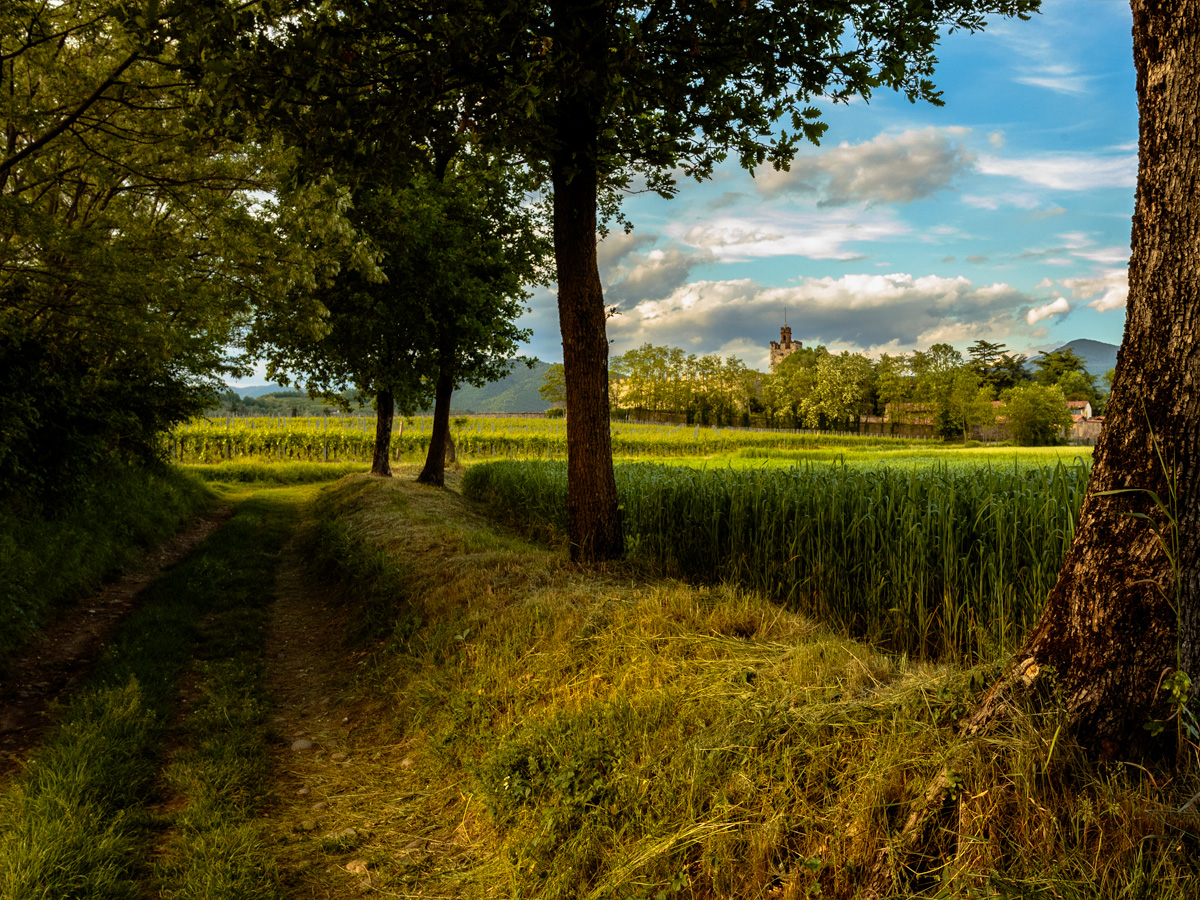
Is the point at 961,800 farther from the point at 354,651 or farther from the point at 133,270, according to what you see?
the point at 133,270

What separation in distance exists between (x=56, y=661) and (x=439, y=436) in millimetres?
11953

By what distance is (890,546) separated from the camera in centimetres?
529

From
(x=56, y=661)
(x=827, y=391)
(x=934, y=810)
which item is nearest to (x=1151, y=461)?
(x=934, y=810)

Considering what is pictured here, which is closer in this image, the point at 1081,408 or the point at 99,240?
the point at 99,240

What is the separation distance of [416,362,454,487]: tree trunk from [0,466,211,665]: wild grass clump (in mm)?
5976

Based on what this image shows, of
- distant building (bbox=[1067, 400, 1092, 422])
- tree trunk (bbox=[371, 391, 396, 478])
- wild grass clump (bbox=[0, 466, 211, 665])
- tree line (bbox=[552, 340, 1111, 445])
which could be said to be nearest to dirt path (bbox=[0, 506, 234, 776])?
wild grass clump (bbox=[0, 466, 211, 665])

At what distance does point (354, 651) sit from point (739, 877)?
5284 millimetres

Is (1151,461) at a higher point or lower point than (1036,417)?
lower

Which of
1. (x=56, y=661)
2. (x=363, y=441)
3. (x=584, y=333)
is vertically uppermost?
(x=584, y=333)

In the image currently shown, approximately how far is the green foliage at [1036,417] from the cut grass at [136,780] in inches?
2642

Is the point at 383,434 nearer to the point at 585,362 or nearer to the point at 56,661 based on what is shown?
the point at 56,661

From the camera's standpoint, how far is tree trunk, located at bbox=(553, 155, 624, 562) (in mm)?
7035

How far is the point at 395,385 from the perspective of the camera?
662 inches

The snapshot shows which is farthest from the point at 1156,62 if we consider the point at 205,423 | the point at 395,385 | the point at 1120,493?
the point at 205,423
